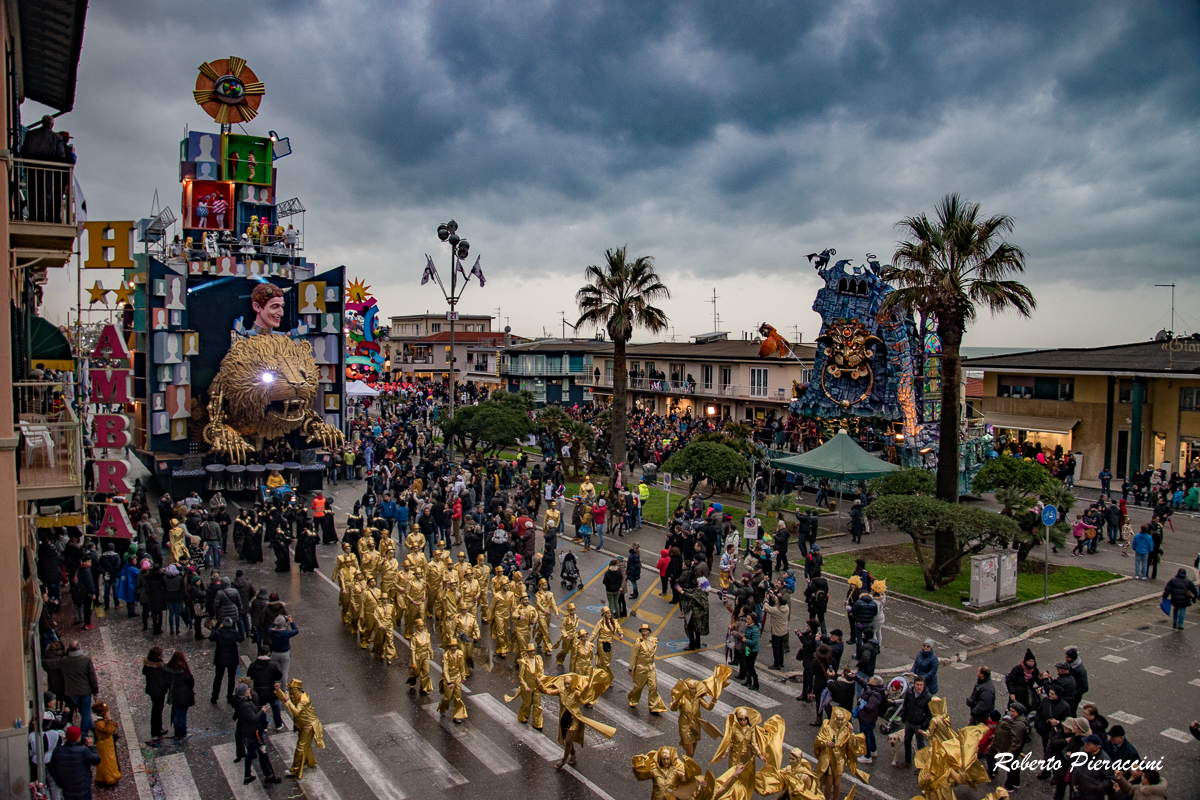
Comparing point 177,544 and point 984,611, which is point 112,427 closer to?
point 177,544

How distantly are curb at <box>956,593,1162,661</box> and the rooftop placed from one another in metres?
15.3

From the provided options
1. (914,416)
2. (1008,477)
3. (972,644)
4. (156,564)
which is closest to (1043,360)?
(914,416)

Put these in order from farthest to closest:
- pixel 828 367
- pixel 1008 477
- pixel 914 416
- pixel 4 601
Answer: pixel 828 367 → pixel 914 416 → pixel 1008 477 → pixel 4 601

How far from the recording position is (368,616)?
1452 cm

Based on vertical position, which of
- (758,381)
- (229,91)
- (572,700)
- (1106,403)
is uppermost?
(229,91)

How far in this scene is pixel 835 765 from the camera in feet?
31.4

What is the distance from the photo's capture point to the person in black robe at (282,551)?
19.9 m

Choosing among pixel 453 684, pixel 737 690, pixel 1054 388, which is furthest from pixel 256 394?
pixel 1054 388

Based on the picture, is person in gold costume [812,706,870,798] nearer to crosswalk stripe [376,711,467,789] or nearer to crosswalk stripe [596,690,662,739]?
crosswalk stripe [596,690,662,739]

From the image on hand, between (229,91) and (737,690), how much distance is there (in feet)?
102

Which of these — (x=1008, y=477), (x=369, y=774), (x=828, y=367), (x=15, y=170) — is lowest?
(x=369, y=774)

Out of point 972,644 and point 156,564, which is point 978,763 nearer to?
point 972,644

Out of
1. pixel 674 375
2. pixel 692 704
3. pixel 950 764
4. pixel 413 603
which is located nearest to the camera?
pixel 950 764

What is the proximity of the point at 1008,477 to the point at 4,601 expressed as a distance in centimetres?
2125
